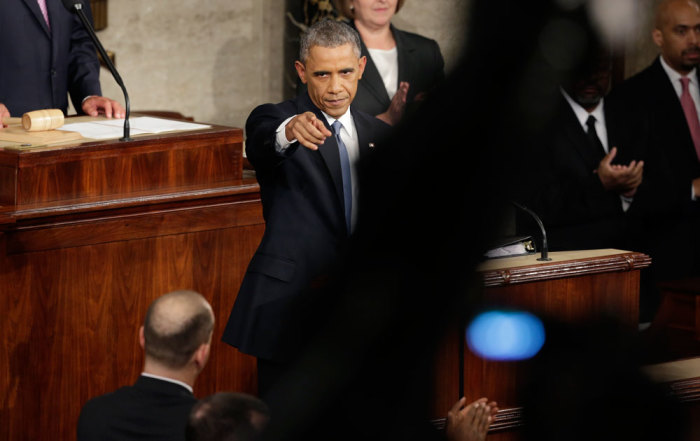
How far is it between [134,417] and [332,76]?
610 mm

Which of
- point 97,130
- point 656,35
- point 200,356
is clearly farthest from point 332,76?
point 97,130

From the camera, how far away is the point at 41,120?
239 cm

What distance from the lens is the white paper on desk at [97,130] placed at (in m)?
2.49

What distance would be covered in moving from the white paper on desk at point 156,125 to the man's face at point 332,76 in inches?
42.8

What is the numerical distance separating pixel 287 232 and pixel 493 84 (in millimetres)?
1359

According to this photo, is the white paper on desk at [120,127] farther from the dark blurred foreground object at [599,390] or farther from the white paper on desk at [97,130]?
the dark blurred foreground object at [599,390]

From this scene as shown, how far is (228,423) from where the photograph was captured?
106 centimetres

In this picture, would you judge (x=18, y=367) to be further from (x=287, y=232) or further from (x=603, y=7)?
(x=603, y=7)

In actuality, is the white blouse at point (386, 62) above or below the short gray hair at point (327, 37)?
above

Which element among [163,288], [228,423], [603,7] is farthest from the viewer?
[163,288]

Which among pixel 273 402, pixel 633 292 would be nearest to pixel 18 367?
pixel 633 292

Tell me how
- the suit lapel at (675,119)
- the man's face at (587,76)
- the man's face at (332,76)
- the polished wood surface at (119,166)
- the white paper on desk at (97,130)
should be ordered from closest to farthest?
the man's face at (587,76) → the man's face at (332,76) → the polished wood surface at (119,166) → the white paper on desk at (97,130) → the suit lapel at (675,119)

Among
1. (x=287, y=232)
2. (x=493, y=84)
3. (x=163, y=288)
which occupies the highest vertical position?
(x=493, y=84)

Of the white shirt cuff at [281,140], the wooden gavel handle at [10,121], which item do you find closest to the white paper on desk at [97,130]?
the wooden gavel handle at [10,121]
